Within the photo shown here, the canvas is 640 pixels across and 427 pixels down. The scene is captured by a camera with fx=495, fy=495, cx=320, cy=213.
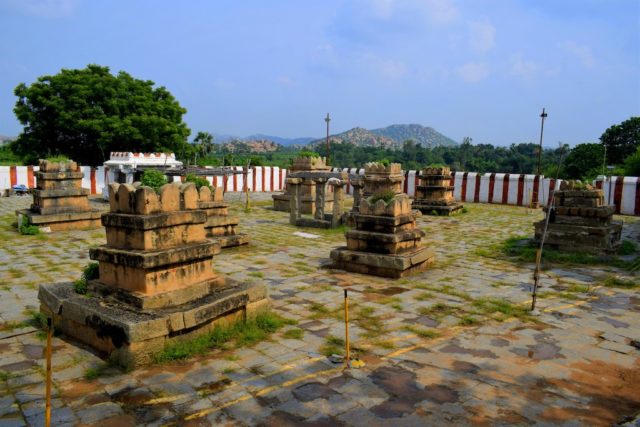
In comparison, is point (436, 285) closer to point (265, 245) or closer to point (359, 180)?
point (265, 245)

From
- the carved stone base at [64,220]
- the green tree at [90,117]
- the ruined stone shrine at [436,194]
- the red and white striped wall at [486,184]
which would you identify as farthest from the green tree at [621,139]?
the carved stone base at [64,220]

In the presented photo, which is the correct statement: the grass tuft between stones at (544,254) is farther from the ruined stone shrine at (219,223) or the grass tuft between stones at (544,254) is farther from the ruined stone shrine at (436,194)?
the ruined stone shrine at (436,194)

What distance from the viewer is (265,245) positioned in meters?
13.5

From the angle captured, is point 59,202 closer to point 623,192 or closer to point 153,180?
point 153,180

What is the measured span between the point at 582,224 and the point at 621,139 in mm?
39709

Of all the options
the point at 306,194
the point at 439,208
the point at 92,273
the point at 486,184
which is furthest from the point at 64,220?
the point at 486,184

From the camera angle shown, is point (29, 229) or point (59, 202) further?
point (59, 202)

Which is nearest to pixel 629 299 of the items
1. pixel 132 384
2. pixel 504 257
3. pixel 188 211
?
pixel 504 257

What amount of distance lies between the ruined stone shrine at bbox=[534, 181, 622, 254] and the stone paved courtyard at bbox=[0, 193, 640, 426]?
2.41 m

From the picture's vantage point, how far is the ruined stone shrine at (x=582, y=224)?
12.2 meters

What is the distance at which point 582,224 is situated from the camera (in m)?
12.6

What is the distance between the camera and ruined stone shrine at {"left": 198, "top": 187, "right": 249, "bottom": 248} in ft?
41.8

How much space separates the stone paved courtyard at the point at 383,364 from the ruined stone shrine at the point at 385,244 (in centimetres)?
37

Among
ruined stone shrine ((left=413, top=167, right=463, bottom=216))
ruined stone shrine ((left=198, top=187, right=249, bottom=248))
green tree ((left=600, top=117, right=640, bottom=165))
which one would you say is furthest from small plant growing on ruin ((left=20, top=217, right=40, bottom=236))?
green tree ((left=600, top=117, right=640, bottom=165))
